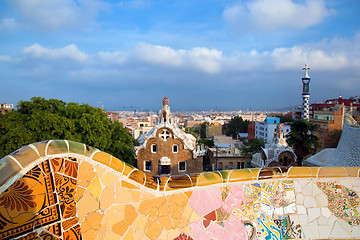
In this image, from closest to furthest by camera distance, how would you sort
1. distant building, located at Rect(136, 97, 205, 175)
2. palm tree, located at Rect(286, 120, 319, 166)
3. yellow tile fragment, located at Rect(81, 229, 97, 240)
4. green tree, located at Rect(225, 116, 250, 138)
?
yellow tile fragment, located at Rect(81, 229, 97, 240) → distant building, located at Rect(136, 97, 205, 175) → palm tree, located at Rect(286, 120, 319, 166) → green tree, located at Rect(225, 116, 250, 138)

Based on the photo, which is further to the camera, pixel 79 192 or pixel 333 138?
pixel 333 138

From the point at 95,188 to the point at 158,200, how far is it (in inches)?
32.4

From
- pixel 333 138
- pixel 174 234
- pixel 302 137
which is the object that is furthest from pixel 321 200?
pixel 333 138

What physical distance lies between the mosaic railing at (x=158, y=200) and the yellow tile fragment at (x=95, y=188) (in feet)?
0.04

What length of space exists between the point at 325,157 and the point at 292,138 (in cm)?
229

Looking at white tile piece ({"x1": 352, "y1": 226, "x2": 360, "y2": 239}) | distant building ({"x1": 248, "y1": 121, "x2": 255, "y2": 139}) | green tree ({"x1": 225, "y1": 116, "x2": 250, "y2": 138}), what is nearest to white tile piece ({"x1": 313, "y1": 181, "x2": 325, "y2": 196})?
white tile piece ({"x1": 352, "y1": 226, "x2": 360, "y2": 239})

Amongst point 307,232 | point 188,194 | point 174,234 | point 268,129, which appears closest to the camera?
point 174,234

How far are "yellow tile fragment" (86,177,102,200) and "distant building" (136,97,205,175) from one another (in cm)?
1140

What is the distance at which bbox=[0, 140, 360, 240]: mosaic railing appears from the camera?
8.98ft

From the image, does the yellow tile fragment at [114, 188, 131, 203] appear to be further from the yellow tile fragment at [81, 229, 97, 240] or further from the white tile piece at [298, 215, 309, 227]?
the white tile piece at [298, 215, 309, 227]

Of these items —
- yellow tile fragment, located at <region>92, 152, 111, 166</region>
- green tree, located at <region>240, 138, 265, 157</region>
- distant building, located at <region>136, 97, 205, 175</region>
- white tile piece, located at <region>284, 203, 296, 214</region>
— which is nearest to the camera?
yellow tile fragment, located at <region>92, 152, 111, 166</region>

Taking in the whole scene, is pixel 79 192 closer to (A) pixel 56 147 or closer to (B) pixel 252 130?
(A) pixel 56 147

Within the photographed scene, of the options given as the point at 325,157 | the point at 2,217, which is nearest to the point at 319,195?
the point at 2,217

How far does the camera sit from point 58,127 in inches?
421
